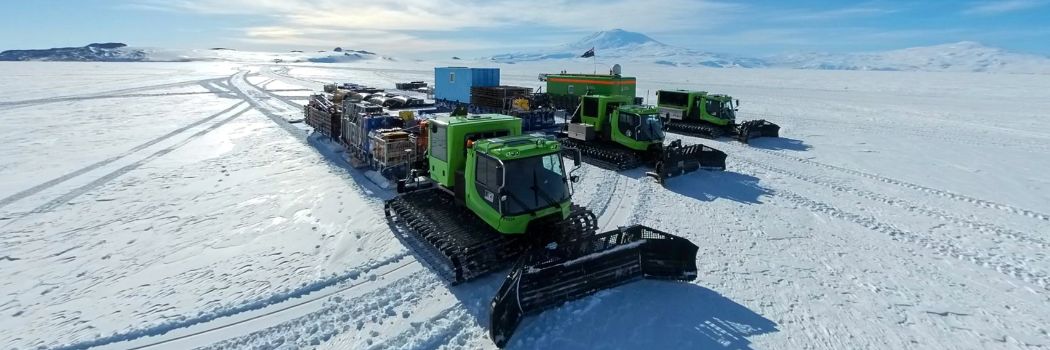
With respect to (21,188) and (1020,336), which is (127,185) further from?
(1020,336)

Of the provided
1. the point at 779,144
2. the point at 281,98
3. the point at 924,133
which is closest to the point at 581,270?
the point at 779,144

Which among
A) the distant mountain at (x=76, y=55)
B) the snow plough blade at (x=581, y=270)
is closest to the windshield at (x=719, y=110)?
the snow plough blade at (x=581, y=270)

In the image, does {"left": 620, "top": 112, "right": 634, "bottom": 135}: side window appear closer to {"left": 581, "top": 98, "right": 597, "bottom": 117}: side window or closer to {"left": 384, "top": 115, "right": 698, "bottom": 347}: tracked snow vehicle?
{"left": 581, "top": 98, "right": 597, "bottom": 117}: side window

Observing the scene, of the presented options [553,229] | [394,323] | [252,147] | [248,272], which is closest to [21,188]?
[252,147]

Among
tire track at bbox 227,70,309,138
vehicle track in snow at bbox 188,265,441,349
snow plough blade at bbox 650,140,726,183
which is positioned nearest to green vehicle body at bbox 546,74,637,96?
snow plough blade at bbox 650,140,726,183

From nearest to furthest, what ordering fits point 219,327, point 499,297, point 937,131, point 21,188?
point 499,297 → point 219,327 → point 21,188 → point 937,131
